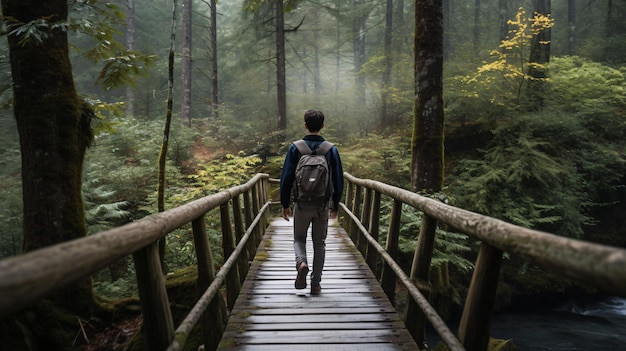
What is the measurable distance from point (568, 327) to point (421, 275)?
837 centimetres

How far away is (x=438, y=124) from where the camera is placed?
7219mm

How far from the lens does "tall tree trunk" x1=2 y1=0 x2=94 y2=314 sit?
4.36 meters

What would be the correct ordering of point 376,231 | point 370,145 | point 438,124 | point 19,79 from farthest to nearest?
point 370,145 < point 438,124 < point 376,231 < point 19,79

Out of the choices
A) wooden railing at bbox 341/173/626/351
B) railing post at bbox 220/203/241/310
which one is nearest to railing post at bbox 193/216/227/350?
railing post at bbox 220/203/241/310

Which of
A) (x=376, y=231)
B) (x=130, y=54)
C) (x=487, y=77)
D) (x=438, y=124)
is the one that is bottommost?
(x=376, y=231)

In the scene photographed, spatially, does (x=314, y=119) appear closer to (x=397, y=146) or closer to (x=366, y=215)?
(x=366, y=215)

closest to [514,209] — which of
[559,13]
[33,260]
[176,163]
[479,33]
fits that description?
[33,260]

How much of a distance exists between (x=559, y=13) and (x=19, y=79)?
37.8m

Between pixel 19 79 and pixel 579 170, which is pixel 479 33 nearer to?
pixel 579 170

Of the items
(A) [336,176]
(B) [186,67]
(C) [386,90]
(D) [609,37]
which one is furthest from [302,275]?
(D) [609,37]

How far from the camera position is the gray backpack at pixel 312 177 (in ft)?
13.0

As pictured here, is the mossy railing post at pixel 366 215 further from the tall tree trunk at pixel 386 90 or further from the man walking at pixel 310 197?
the tall tree trunk at pixel 386 90

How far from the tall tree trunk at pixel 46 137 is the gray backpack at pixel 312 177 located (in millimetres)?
2919

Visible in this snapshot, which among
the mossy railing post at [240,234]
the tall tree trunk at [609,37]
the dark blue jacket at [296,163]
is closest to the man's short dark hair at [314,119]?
the dark blue jacket at [296,163]
